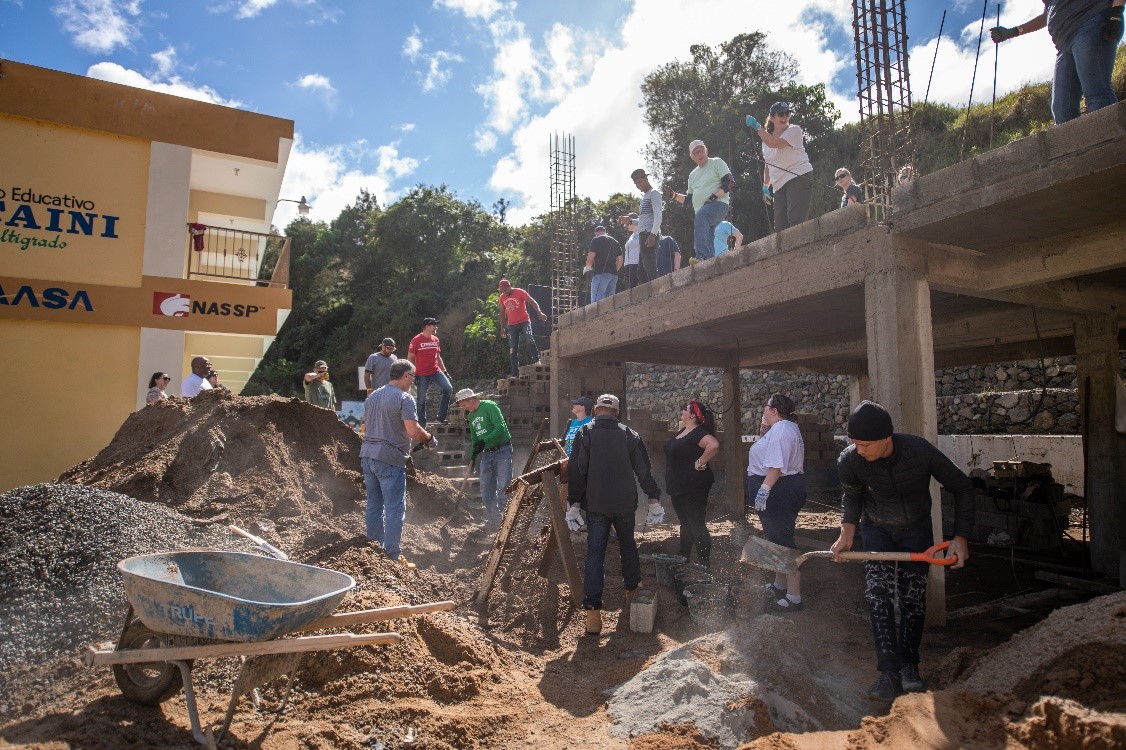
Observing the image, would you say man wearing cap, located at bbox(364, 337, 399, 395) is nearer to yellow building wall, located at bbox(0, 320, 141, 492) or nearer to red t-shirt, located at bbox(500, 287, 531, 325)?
red t-shirt, located at bbox(500, 287, 531, 325)

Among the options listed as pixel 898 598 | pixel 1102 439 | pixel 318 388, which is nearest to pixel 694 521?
pixel 898 598

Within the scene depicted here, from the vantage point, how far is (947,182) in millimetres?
5391

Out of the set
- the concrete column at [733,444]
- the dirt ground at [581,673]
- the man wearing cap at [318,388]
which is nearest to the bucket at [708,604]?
the dirt ground at [581,673]

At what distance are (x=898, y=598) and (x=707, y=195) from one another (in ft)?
18.4

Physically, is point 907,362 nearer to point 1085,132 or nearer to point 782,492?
point 782,492

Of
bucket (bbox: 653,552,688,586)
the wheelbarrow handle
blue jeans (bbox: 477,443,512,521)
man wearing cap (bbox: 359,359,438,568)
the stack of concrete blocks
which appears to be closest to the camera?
the wheelbarrow handle

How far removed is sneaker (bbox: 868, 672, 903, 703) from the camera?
388cm

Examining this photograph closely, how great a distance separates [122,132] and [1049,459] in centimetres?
1707

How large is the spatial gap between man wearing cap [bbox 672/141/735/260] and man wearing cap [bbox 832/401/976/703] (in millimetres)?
4613

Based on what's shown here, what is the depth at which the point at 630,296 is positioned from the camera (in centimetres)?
920

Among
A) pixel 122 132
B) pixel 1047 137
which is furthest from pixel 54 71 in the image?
pixel 1047 137

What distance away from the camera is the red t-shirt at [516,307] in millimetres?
11695

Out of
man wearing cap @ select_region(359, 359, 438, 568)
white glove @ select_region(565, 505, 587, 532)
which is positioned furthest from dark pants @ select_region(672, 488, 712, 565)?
man wearing cap @ select_region(359, 359, 438, 568)

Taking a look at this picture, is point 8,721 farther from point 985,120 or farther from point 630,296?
point 985,120
